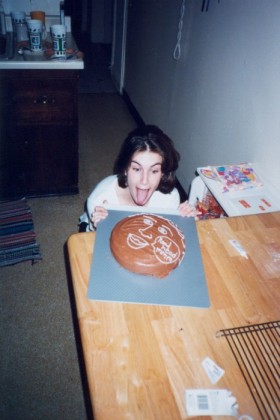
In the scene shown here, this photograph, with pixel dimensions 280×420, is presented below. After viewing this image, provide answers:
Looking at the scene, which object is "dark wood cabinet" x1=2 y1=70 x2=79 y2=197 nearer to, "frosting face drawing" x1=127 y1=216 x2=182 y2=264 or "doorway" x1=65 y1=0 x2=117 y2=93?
"frosting face drawing" x1=127 y1=216 x2=182 y2=264

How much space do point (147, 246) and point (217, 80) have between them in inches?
62.1

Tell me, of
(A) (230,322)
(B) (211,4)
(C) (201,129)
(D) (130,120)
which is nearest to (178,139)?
(C) (201,129)

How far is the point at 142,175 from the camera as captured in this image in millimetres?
1383

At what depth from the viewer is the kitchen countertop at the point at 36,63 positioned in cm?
207

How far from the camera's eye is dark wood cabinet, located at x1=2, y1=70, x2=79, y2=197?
2203 mm

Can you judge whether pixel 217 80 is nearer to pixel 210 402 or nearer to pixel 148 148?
pixel 148 148

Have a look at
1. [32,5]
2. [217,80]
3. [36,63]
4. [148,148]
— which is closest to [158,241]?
[148,148]

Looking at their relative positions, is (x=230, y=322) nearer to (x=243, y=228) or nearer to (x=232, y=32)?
(x=243, y=228)

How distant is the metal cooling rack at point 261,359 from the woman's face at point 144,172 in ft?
2.36

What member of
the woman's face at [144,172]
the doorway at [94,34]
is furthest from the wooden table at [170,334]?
the doorway at [94,34]

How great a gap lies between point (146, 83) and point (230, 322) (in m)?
3.27

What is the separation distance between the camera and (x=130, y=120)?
13.6ft

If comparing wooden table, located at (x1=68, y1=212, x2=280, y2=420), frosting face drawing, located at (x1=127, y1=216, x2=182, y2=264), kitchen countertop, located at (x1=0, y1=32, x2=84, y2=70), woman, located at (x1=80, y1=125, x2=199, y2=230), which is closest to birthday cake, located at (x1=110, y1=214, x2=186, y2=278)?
frosting face drawing, located at (x1=127, y1=216, x2=182, y2=264)

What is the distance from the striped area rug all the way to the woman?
2.55 ft
